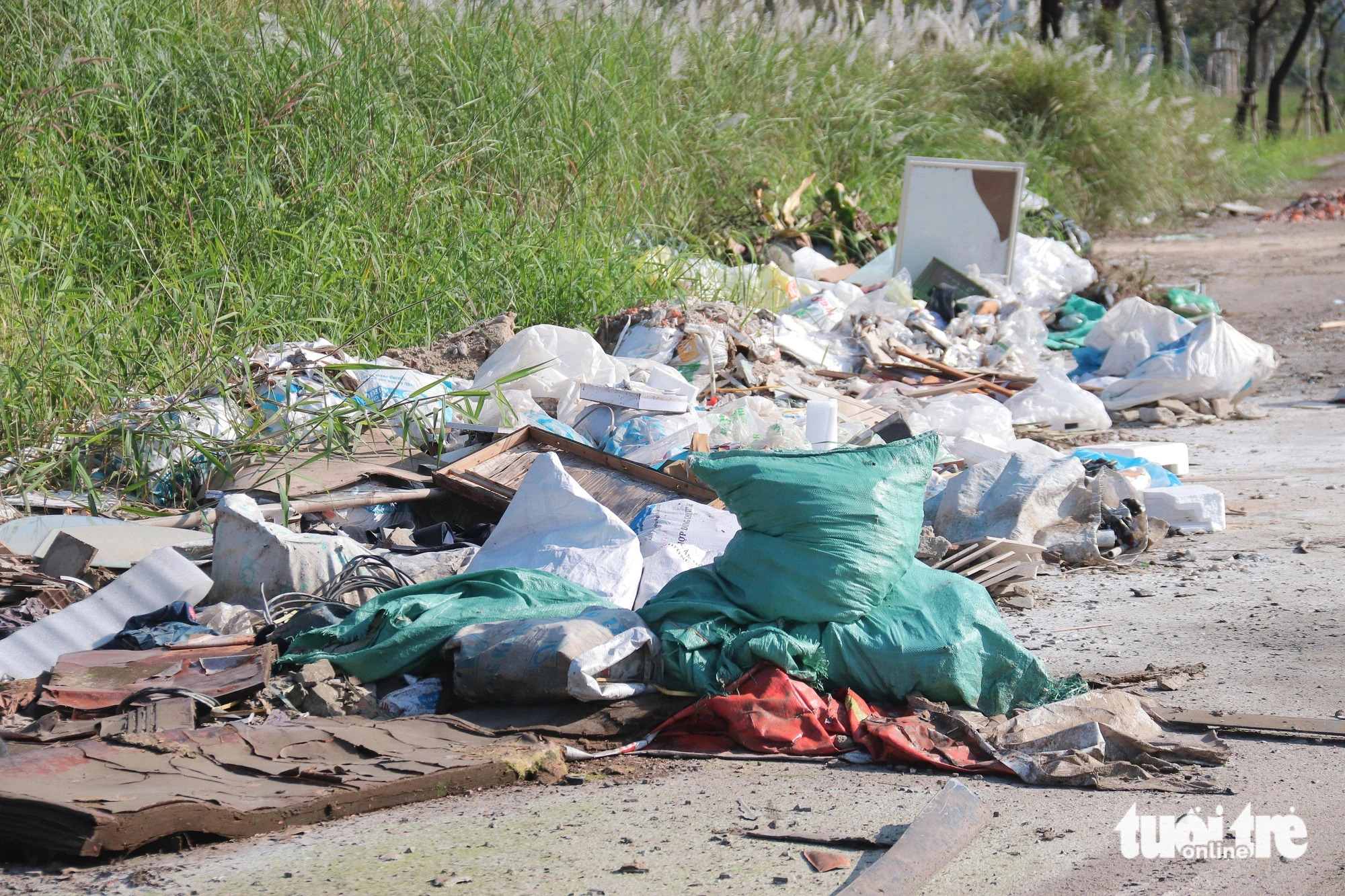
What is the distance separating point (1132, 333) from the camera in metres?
7.41

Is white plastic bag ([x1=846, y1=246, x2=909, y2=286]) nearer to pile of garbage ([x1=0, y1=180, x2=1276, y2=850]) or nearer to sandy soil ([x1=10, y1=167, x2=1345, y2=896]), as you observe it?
pile of garbage ([x1=0, y1=180, x2=1276, y2=850])

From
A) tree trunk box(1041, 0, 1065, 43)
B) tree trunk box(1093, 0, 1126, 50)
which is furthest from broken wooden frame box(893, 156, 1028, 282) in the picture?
tree trunk box(1041, 0, 1065, 43)

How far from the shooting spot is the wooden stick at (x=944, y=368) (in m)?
6.71

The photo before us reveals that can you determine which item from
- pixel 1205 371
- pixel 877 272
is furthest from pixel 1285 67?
pixel 1205 371

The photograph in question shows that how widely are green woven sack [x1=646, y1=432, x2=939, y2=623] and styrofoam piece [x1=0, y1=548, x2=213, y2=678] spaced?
1451 millimetres

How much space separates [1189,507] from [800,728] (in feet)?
8.38

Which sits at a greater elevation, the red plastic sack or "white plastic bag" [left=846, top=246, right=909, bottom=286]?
"white plastic bag" [left=846, top=246, right=909, bottom=286]

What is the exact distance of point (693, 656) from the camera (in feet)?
9.76

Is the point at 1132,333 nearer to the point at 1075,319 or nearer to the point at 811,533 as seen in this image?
the point at 1075,319

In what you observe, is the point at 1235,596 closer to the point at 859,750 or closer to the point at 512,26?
the point at 859,750

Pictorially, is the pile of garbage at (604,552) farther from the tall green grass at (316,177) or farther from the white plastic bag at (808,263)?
the white plastic bag at (808,263)

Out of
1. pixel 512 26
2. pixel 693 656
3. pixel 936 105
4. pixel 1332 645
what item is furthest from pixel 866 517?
pixel 936 105

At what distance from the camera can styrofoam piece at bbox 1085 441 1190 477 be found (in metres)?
5.20

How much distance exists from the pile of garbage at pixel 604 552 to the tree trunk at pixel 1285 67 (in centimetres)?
2257
